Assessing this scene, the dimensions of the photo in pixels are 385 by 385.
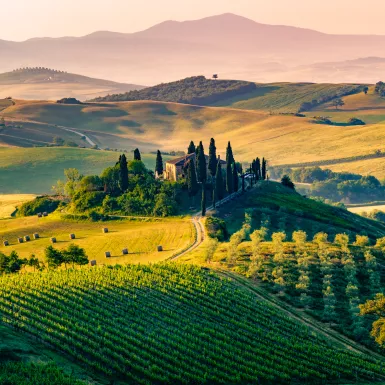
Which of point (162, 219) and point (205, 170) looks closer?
point (162, 219)

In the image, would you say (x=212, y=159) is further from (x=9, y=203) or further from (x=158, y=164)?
(x=9, y=203)

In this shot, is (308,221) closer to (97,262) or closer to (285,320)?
(97,262)

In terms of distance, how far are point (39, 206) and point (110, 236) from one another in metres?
29.6

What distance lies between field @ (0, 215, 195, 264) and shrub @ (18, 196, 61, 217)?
268 inches

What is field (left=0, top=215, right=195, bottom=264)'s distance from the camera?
93.4 meters

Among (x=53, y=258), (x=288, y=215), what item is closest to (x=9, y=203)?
(x=288, y=215)

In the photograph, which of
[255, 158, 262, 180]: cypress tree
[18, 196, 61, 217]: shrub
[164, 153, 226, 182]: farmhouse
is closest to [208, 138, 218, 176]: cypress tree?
[164, 153, 226, 182]: farmhouse

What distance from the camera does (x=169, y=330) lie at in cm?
5816

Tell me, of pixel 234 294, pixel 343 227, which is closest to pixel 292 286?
pixel 234 294

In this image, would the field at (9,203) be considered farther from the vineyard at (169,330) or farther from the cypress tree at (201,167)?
the vineyard at (169,330)

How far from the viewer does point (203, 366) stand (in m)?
52.4

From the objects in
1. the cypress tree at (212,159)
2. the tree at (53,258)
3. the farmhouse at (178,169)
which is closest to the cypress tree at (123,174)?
the farmhouse at (178,169)

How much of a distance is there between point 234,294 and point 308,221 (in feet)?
159

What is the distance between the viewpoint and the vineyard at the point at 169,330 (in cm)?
5188
